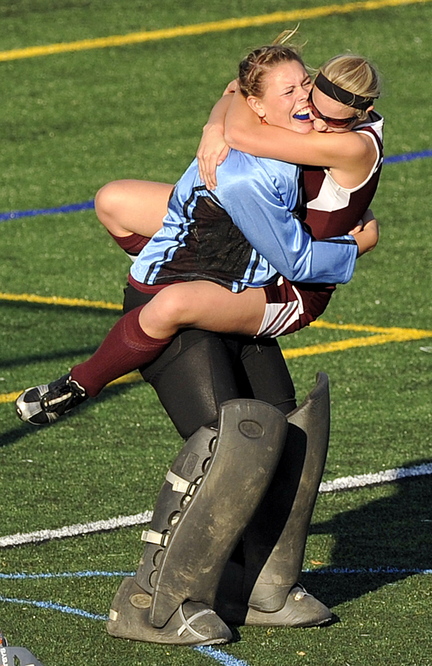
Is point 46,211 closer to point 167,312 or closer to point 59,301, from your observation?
point 59,301

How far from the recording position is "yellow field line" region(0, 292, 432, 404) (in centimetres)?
844

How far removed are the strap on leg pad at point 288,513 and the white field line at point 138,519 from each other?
124cm

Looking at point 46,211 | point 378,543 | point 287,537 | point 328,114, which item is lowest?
point 46,211

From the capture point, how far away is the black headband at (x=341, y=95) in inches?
166

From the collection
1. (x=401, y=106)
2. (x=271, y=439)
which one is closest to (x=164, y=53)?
(x=401, y=106)

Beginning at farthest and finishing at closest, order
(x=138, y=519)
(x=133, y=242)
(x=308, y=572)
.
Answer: (x=138, y=519) < (x=308, y=572) < (x=133, y=242)

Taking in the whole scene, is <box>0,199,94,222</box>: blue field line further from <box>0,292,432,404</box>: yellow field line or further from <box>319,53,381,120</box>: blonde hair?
<box>319,53,381,120</box>: blonde hair

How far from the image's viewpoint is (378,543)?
5.53 meters

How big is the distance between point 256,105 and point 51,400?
1.08 m

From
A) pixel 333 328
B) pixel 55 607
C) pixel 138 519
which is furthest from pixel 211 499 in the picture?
pixel 333 328

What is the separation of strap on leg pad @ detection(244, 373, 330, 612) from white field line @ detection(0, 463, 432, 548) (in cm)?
124

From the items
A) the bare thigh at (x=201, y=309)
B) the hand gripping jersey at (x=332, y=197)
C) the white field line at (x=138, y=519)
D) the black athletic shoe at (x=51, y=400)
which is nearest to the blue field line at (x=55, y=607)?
the black athletic shoe at (x=51, y=400)

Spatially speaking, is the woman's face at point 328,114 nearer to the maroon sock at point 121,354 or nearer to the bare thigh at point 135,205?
the bare thigh at point 135,205

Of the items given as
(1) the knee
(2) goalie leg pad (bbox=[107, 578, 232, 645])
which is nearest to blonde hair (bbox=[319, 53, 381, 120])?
(1) the knee
